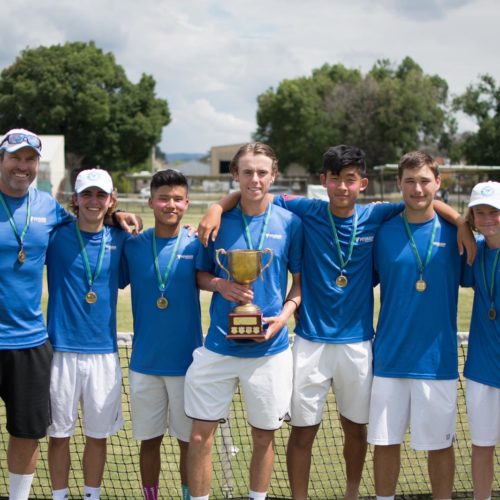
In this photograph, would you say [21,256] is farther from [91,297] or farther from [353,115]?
[353,115]

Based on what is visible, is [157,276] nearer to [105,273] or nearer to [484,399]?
[105,273]

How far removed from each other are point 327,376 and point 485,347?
0.95m

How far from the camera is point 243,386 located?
4.14m

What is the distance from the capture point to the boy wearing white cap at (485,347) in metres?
4.06

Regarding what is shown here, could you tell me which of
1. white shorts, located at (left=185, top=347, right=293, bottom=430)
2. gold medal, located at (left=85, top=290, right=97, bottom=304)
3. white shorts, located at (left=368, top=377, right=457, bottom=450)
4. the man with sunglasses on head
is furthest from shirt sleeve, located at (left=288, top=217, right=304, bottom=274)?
the man with sunglasses on head

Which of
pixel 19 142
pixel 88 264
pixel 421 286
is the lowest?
pixel 421 286

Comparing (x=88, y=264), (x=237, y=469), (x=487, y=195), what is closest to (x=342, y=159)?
(x=487, y=195)

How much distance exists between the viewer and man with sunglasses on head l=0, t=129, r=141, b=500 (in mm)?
4102

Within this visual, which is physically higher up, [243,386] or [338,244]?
[338,244]

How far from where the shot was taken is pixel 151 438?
14.2 ft

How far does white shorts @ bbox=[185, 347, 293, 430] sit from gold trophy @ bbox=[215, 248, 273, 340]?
0.81ft

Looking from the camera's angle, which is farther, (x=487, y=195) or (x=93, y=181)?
(x=93, y=181)

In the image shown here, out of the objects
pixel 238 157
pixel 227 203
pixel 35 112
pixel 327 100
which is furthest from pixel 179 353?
pixel 327 100

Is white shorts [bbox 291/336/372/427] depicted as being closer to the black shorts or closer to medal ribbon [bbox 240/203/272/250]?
medal ribbon [bbox 240/203/272/250]
